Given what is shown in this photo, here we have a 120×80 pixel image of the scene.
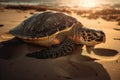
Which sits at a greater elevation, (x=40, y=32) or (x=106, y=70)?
(x=40, y=32)

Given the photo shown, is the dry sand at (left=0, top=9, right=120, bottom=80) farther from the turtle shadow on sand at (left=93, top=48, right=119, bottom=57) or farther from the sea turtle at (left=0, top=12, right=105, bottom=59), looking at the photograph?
the sea turtle at (left=0, top=12, right=105, bottom=59)

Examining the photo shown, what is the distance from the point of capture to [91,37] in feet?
14.9

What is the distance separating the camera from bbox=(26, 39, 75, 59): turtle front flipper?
407 cm

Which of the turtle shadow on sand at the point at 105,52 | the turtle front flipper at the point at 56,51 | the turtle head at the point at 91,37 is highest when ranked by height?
the turtle head at the point at 91,37

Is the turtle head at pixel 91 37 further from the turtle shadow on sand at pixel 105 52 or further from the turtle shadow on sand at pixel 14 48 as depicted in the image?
the turtle shadow on sand at pixel 14 48

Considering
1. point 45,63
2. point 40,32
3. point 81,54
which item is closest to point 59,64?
point 45,63

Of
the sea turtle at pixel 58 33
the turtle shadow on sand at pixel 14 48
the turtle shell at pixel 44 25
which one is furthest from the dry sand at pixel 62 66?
the turtle shell at pixel 44 25

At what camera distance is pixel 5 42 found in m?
5.25

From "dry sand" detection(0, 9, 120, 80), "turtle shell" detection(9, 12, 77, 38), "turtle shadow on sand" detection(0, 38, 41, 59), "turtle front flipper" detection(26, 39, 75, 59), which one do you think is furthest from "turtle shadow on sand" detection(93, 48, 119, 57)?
"turtle shadow on sand" detection(0, 38, 41, 59)

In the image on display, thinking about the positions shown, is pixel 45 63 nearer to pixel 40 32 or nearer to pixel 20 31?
pixel 40 32

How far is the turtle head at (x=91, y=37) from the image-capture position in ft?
14.8

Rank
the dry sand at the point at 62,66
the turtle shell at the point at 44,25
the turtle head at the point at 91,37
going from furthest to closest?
the turtle shell at the point at 44,25 < the turtle head at the point at 91,37 < the dry sand at the point at 62,66

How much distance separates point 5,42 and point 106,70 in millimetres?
2848

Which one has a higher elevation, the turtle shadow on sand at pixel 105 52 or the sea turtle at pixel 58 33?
the sea turtle at pixel 58 33
